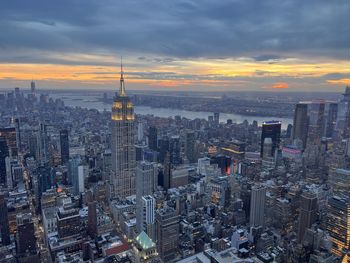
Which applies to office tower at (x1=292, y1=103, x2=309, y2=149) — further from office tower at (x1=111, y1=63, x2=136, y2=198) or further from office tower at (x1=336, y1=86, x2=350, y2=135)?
office tower at (x1=111, y1=63, x2=136, y2=198)

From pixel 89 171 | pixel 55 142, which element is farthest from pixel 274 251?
pixel 55 142

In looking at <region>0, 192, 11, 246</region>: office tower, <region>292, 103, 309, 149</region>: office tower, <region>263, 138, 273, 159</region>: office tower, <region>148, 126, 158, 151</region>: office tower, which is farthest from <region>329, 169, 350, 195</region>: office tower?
<region>0, 192, 11, 246</region>: office tower

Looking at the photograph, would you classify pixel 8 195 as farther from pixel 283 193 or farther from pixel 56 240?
pixel 283 193

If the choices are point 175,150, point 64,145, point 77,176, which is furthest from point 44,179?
point 175,150

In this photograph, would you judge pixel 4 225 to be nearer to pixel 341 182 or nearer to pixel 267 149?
pixel 341 182

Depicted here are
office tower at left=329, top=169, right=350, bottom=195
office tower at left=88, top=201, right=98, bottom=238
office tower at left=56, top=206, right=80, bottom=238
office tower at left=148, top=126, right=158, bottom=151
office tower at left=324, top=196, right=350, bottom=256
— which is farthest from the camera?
office tower at left=148, top=126, right=158, bottom=151

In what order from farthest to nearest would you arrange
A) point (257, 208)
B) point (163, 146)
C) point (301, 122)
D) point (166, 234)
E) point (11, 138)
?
1. point (301, 122)
2. point (163, 146)
3. point (11, 138)
4. point (257, 208)
5. point (166, 234)
